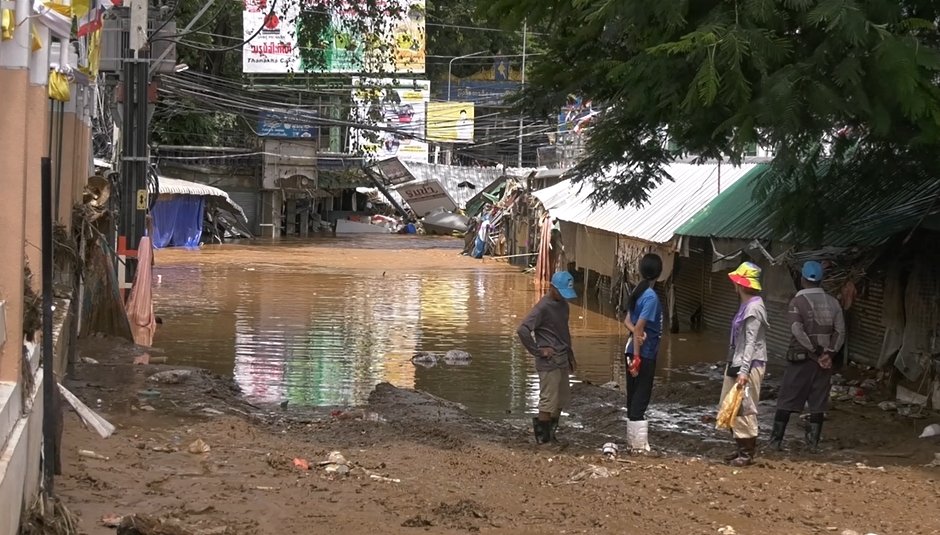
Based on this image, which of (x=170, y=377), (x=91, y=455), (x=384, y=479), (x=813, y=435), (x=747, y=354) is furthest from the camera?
(x=170, y=377)

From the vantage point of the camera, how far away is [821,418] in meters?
9.87

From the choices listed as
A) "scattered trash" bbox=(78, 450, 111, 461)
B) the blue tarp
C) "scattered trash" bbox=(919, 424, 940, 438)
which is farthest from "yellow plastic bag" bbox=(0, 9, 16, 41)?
the blue tarp

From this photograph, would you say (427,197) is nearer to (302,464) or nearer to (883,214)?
(883,214)

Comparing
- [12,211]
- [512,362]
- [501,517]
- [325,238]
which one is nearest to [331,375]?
[512,362]

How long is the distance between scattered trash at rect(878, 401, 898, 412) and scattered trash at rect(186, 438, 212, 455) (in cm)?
675

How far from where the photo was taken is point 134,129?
620 inches

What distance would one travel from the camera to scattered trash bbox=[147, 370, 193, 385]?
40.2 ft

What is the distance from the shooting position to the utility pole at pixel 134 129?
51.3ft

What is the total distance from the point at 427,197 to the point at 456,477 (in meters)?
45.4

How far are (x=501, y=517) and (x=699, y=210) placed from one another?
A: 39.3ft

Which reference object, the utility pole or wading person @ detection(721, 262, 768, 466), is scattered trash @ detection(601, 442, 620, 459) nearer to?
wading person @ detection(721, 262, 768, 466)

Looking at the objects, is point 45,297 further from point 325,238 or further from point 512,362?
point 325,238

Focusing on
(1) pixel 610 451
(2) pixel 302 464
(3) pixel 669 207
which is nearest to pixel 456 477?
(2) pixel 302 464

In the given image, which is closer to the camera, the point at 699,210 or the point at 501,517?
the point at 501,517
